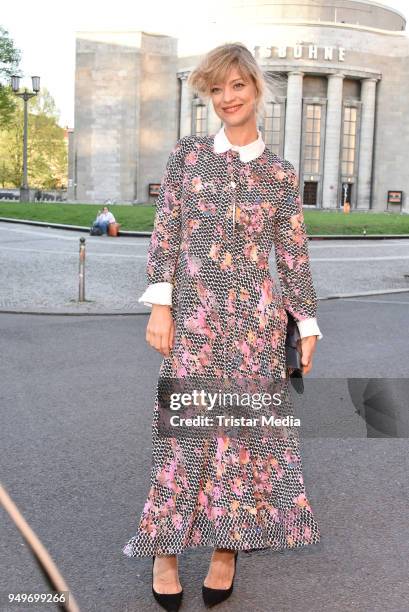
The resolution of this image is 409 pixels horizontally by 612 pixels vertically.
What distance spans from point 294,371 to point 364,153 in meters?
76.0

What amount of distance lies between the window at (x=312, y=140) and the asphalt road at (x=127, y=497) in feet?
227

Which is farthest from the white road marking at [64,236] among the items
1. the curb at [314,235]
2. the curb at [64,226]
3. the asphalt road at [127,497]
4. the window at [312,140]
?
the window at [312,140]

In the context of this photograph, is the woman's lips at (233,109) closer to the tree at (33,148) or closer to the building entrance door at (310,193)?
the building entrance door at (310,193)

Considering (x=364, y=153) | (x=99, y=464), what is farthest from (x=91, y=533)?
(x=364, y=153)

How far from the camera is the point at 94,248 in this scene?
23.9 metres

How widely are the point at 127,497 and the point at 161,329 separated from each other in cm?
157

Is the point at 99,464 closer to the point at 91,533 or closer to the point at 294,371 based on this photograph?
the point at 91,533

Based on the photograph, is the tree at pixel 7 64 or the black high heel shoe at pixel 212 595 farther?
the tree at pixel 7 64

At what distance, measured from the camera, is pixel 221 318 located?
10.3 ft

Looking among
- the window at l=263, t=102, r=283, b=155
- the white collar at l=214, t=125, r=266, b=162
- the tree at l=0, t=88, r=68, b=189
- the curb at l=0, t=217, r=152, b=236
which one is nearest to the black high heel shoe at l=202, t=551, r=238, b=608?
the white collar at l=214, t=125, r=266, b=162

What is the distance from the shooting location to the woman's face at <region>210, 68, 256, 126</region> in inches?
125

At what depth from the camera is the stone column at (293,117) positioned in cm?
7350

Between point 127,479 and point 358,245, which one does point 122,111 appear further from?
point 127,479

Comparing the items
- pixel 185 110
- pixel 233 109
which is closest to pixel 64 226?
pixel 233 109
